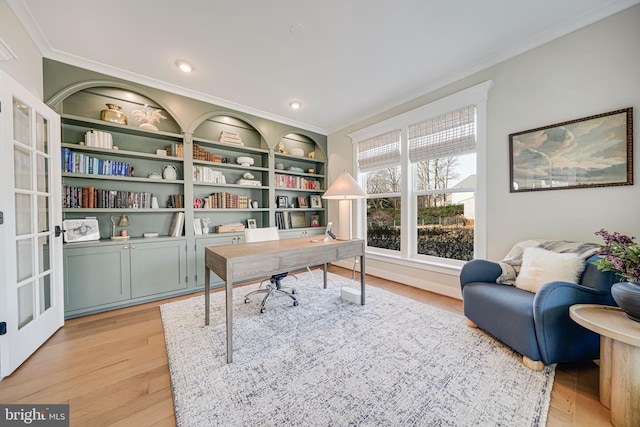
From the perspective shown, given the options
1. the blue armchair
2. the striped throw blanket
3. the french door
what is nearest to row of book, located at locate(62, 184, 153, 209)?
the french door

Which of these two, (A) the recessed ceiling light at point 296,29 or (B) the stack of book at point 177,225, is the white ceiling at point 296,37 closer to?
(A) the recessed ceiling light at point 296,29

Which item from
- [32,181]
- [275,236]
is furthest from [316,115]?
[32,181]

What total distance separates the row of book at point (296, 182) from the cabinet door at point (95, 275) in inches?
91.9

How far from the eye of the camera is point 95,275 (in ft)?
8.01

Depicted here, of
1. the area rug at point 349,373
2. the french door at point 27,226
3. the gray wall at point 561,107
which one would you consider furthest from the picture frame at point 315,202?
the french door at point 27,226

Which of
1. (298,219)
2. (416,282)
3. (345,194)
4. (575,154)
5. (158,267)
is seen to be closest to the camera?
(575,154)

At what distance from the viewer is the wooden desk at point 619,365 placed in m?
1.10

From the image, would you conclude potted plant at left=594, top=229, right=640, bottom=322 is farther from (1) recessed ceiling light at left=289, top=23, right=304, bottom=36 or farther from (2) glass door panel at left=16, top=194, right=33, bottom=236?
(2) glass door panel at left=16, top=194, right=33, bottom=236

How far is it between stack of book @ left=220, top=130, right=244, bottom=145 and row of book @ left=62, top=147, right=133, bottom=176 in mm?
1270

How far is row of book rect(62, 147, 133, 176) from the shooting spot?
7.86 feet

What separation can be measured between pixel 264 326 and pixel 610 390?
2.28 m

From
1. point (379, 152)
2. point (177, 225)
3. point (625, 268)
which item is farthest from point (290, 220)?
point (625, 268)

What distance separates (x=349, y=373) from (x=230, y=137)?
3.42 metres

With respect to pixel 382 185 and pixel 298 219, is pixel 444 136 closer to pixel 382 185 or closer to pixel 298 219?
pixel 382 185
